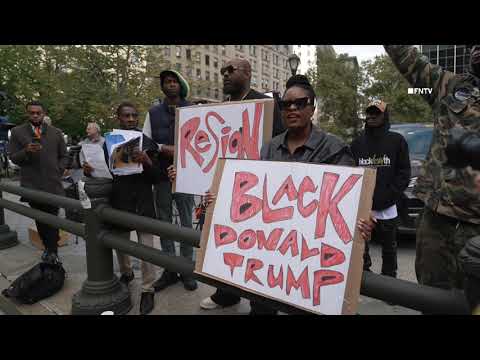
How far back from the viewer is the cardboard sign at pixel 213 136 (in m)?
2.29

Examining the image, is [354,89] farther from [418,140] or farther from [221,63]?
[221,63]

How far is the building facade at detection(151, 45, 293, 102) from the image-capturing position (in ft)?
160

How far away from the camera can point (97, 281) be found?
2859 millimetres

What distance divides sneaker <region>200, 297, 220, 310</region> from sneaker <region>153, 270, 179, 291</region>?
21.9 inches

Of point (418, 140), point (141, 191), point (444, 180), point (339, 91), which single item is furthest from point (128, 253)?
point (339, 91)

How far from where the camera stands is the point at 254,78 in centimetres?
6912

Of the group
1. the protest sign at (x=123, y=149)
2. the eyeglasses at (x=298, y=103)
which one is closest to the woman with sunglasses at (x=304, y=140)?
the eyeglasses at (x=298, y=103)

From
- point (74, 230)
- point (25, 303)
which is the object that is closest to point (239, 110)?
point (74, 230)

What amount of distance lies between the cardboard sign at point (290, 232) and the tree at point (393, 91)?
23.8m

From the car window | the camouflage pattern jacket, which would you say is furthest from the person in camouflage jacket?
the car window

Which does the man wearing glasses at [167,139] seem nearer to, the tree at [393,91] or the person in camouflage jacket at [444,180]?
the person in camouflage jacket at [444,180]

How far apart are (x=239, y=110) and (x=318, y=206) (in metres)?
1.08

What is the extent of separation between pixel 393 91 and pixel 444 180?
975 inches
